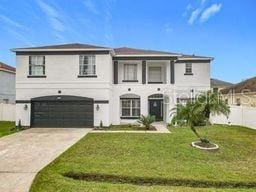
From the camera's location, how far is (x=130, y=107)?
2480 centimetres

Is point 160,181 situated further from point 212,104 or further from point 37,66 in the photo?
point 37,66

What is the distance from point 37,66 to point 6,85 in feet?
48.4

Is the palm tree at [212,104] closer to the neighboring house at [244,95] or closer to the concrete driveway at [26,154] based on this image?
the concrete driveway at [26,154]

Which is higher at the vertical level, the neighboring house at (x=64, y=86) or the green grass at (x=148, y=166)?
the neighboring house at (x=64, y=86)

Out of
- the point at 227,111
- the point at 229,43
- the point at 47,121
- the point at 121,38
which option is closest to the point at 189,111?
the point at 227,111

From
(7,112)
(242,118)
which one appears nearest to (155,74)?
(242,118)

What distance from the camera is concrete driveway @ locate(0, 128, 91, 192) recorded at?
8800 mm

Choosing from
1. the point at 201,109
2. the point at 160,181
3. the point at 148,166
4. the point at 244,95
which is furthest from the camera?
the point at 244,95

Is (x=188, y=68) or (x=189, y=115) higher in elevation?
(x=188, y=68)

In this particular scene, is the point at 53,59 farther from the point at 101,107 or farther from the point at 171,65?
the point at 171,65

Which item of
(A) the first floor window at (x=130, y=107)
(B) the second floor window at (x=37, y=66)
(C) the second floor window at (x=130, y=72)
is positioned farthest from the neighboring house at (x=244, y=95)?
(B) the second floor window at (x=37, y=66)

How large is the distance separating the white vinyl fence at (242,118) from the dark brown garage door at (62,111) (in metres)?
10.6

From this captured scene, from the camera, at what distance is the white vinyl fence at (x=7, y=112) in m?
28.9

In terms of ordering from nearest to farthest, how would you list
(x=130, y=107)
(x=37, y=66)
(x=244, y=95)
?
1. (x=37, y=66)
2. (x=130, y=107)
3. (x=244, y=95)
